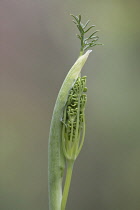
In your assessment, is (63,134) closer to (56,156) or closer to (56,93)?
(56,156)

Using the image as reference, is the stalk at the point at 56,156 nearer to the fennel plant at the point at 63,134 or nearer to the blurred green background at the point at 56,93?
the fennel plant at the point at 63,134

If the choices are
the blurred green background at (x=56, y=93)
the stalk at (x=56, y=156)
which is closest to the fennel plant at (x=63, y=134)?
the stalk at (x=56, y=156)

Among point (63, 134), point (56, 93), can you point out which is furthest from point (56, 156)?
point (56, 93)

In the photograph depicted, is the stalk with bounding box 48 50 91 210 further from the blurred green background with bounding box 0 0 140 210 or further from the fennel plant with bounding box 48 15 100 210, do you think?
the blurred green background with bounding box 0 0 140 210

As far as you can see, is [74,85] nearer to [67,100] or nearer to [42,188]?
[67,100]

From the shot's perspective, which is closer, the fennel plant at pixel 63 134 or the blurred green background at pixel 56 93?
the fennel plant at pixel 63 134

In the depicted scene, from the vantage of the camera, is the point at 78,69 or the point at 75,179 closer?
the point at 78,69

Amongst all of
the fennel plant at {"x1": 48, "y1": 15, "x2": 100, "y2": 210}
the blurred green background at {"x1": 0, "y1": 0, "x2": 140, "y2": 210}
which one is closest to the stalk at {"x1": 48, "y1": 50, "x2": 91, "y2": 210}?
the fennel plant at {"x1": 48, "y1": 15, "x2": 100, "y2": 210}

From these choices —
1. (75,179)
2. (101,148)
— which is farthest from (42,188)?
(101,148)
